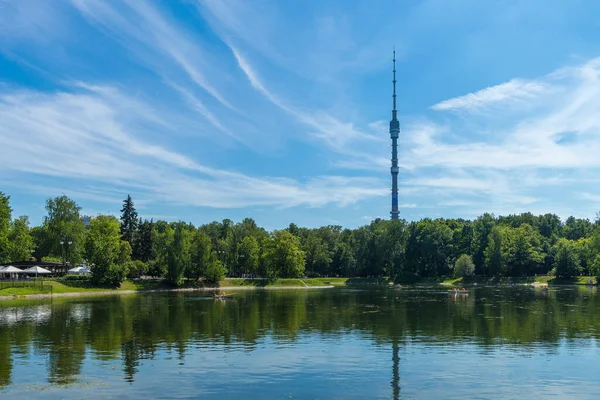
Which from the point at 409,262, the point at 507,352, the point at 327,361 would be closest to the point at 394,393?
the point at 327,361

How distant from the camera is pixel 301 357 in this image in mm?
34156

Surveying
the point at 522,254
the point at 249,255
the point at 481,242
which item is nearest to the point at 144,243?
the point at 249,255

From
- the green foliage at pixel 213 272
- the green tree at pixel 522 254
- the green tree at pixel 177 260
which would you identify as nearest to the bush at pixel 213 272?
the green foliage at pixel 213 272

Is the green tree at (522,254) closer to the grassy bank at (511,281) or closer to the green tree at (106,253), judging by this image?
the grassy bank at (511,281)

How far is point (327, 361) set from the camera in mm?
32625

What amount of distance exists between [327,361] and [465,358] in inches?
333

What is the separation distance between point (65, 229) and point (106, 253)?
38.3 metres

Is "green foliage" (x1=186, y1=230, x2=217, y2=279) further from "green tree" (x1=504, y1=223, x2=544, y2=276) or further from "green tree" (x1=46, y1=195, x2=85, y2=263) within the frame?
"green tree" (x1=504, y1=223, x2=544, y2=276)

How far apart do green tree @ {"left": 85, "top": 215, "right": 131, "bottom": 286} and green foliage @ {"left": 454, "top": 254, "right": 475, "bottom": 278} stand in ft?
322

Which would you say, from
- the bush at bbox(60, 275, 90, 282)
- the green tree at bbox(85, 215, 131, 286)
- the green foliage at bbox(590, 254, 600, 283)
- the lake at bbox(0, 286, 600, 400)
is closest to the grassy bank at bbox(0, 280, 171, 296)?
the bush at bbox(60, 275, 90, 282)

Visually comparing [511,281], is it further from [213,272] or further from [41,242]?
[41,242]

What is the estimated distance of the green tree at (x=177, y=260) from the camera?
129062 mm

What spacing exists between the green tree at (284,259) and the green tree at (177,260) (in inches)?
1500

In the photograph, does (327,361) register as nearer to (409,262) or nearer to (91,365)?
(91,365)
